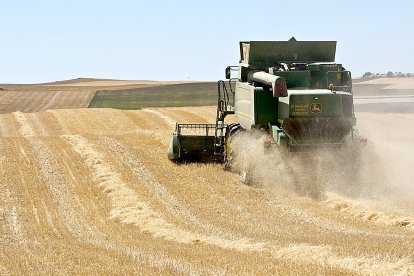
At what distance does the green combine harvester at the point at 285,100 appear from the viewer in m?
16.2

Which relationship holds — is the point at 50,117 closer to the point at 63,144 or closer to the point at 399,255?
the point at 63,144

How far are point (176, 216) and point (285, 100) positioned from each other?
417 centimetres

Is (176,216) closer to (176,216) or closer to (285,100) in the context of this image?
(176,216)

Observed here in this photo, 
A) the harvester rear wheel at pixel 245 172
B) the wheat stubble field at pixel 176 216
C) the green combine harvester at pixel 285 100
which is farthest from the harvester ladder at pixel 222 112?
the harvester rear wheel at pixel 245 172

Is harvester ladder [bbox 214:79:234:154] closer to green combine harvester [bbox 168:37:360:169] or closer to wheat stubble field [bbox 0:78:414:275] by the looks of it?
green combine harvester [bbox 168:37:360:169]

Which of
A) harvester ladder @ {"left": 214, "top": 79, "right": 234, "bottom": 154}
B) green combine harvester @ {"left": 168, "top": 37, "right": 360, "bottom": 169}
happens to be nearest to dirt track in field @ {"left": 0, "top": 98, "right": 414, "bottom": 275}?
harvester ladder @ {"left": 214, "top": 79, "right": 234, "bottom": 154}

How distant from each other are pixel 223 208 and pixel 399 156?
17.7ft

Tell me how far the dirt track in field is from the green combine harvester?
0.91 metres

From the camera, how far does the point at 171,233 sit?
12.8m

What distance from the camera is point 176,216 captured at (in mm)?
14539

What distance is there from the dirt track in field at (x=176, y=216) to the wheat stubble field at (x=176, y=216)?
0.09 ft

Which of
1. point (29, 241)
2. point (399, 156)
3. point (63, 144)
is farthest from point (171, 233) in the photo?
point (63, 144)

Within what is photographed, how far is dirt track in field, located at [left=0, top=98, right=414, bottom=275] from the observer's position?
9258 mm

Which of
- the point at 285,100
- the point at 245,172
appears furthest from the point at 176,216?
the point at 285,100
